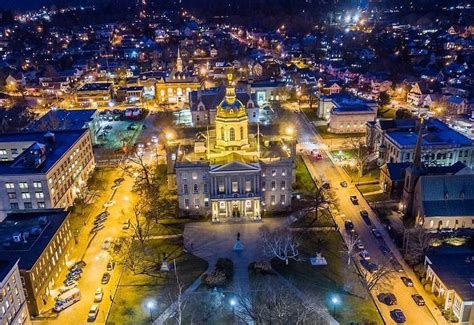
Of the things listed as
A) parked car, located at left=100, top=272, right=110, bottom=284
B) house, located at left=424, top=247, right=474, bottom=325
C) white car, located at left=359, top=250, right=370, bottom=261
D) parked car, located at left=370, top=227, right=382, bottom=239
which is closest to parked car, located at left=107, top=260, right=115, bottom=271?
parked car, located at left=100, top=272, right=110, bottom=284

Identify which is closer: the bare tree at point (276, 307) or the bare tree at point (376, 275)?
the bare tree at point (276, 307)

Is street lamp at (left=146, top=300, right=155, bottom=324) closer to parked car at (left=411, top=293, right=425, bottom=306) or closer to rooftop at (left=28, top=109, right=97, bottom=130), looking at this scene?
parked car at (left=411, top=293, right=425, bottom=306)

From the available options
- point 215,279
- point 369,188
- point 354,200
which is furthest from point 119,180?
point 369,188

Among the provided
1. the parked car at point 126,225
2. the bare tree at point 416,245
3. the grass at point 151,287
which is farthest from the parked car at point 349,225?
the parked car at point 126,225

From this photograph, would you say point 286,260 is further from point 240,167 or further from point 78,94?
point 78,94

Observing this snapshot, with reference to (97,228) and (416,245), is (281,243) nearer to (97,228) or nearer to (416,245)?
(416,245)

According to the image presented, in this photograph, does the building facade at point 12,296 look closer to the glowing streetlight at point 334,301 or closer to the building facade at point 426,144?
the glowing streetlight at point 334,301

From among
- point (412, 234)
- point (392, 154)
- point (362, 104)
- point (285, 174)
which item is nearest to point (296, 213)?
point (285, 174)
